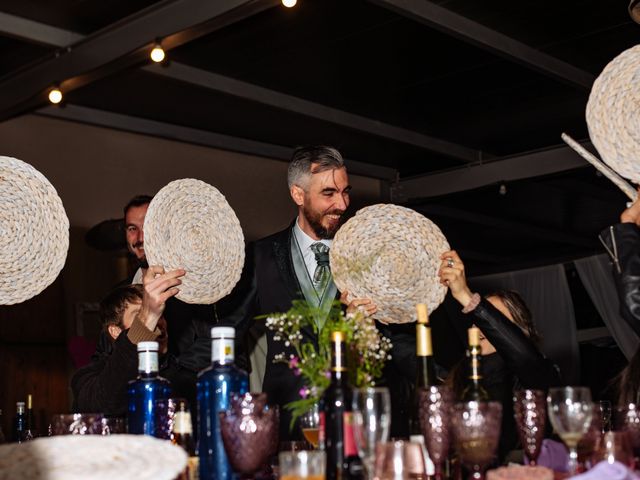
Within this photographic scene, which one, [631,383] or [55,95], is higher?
[55,95]

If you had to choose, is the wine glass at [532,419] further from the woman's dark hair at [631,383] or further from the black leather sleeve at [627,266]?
the woman's dark hair at [631,383]

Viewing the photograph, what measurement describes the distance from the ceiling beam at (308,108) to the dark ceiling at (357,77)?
1 centimetres

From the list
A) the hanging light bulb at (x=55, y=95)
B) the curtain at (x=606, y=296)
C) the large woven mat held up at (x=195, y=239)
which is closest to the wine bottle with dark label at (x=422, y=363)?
the large woven mat held up at (x=195, y=239)

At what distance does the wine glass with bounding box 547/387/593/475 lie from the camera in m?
1.81

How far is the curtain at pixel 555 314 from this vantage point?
10.4 metres

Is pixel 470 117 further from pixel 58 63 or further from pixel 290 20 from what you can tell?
pixel 58 63

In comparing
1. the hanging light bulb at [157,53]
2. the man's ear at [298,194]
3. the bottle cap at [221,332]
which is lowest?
the bottle cap at [221,332]

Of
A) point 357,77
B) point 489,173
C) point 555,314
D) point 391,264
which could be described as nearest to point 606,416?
point 391,264

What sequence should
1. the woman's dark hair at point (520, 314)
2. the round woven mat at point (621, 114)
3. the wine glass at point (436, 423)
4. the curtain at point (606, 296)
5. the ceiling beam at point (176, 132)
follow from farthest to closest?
1. the curtain at point (606, 296)
2. the ceiling beam at point (176, 132)
3. the woman's dark hair at point (520, 314)
4. the round woven mat at point (621, 114)
5. the wine glass at point (436, 423)

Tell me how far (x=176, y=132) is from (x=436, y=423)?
19.3 ft

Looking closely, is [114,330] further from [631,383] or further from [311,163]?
[631,383]

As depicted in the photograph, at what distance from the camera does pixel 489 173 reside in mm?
8398

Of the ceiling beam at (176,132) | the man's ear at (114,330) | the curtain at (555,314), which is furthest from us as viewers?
the curtain at (555,314)

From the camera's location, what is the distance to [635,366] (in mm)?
2828
